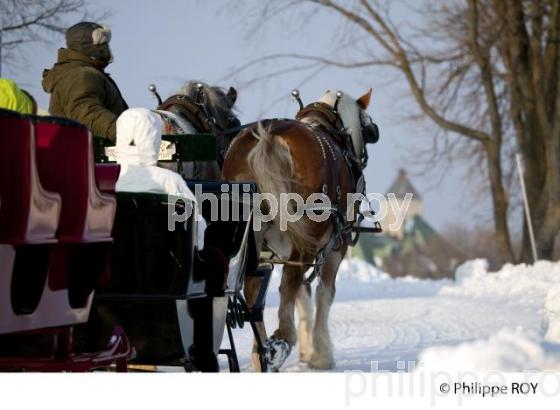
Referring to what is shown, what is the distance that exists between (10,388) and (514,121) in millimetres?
22105

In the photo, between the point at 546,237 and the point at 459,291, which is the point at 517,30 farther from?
the point at 459,291

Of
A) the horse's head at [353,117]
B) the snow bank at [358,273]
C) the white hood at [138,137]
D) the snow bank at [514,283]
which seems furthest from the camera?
the snow bank at [358,273]

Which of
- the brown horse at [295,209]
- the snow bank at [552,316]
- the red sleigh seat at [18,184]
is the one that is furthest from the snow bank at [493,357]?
the snow bank at [552,316]

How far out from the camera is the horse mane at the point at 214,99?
34.1 ft

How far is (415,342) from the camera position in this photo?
37.2 feet

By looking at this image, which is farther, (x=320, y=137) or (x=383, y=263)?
(x=383, y=263)

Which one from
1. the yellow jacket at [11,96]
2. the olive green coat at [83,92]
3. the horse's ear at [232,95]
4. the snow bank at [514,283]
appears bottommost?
the snow bank at [514,283]

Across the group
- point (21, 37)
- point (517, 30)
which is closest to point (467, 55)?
point (517, 30)

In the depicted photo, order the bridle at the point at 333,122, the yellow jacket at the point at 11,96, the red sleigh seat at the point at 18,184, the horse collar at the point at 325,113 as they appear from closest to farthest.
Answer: the red sleigh seat at the point at 18,184, the yellow jacket at the point at 11,96, the bridle at the point at 333,122, the horse collar at the point at 325,113

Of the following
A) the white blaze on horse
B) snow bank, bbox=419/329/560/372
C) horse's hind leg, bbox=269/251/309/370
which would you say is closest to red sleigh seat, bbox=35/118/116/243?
snow bank, bbox=419/329/560/372

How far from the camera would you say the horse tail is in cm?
916

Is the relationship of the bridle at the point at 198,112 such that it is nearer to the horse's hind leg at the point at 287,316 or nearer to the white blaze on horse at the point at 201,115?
the white blaze on horse at the point at 201,115

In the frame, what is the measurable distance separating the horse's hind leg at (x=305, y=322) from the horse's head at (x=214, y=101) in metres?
1.52

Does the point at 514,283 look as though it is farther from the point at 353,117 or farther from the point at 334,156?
the point at 334,156
